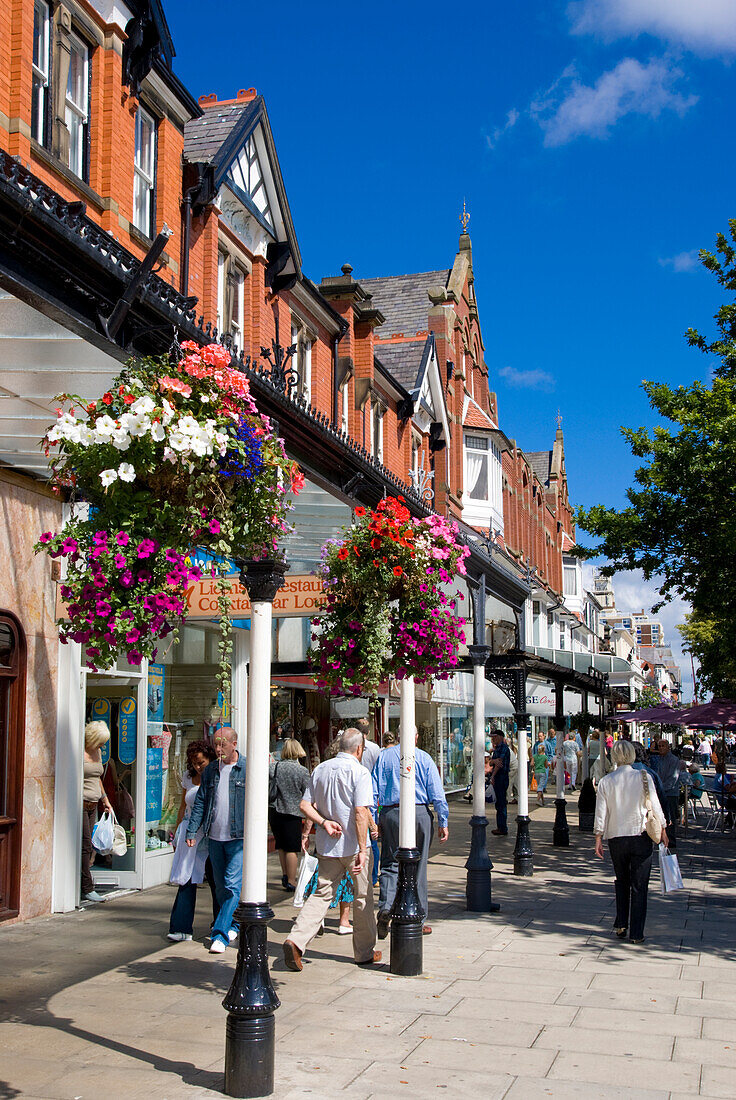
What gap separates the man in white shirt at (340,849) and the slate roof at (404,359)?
18.4 metres

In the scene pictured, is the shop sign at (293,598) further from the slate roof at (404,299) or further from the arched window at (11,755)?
the slate roof at (404,299)

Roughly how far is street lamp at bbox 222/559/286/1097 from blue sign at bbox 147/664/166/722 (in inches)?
254

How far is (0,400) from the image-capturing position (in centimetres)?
773

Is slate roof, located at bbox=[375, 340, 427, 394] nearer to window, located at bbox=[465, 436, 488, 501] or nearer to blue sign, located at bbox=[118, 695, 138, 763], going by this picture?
window, located at bbox=[465, 436, 488, 501]

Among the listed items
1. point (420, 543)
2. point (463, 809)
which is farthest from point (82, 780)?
point (463, 809)

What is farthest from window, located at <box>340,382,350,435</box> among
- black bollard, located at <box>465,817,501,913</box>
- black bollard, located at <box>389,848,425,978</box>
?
black bollard, located at <box>389,848,425,978</box>

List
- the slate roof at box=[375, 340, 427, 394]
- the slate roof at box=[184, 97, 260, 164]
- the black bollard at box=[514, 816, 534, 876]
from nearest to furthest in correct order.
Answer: the black bollard at box=[514, 816, 534, 876] → the slate roof at box=[184, 97, 260, 164] → the slate roof at box=[375, 340, 427, 394]

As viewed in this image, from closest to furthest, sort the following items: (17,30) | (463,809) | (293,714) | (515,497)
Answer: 1. (17,30)
2. (293,714)
3. (463,809)
4. (515,497)

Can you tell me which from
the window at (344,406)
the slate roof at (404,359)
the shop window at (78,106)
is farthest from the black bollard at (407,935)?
the slate roof at (404,359)

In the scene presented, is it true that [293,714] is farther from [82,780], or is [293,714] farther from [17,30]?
[17,30]

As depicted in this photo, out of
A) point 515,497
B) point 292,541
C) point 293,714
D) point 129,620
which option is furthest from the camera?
point 515,497

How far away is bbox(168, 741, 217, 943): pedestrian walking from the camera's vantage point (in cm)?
892

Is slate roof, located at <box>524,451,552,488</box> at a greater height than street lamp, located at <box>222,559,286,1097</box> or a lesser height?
greater

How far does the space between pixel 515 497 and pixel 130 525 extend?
37.9 metres
